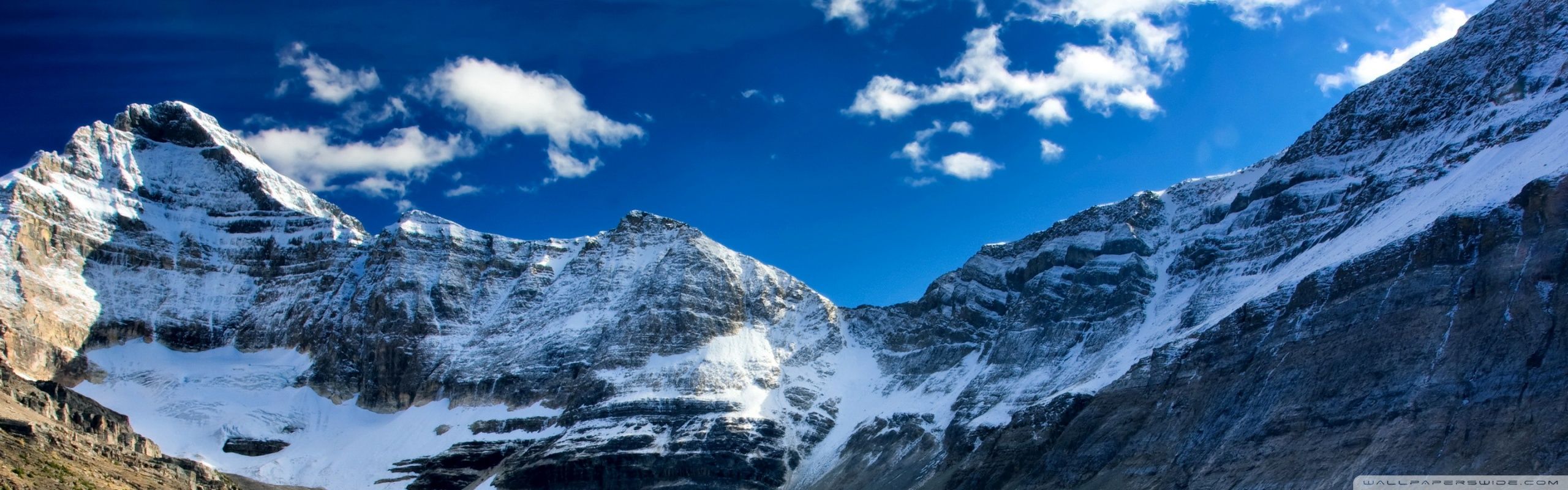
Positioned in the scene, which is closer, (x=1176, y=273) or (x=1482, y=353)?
(x=1482, y=353)

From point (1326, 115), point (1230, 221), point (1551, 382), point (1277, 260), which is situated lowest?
point (1551, 382)

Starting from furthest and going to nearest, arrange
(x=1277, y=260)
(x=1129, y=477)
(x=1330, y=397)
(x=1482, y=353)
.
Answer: (x=1277, y=260), (x=1129, y=477), (x=1330, y=397), (x=1482, y=353)

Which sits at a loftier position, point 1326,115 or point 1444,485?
point 1326,115

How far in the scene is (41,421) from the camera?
101875 mm

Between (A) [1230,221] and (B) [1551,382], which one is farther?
(A) [1230,221]

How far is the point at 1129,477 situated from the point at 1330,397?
2169 cm

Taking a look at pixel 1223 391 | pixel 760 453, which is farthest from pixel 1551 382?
pixel 760 453

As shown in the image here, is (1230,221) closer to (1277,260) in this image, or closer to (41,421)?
(1277,260)

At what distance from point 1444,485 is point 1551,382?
39.3 ft

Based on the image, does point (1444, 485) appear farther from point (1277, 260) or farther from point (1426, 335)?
point (1277, 260)

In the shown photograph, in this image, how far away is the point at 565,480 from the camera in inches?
7470

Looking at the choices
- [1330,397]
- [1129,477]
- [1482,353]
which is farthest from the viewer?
[1129,477]

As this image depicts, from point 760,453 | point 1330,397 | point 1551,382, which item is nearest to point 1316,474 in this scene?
point 1330,397

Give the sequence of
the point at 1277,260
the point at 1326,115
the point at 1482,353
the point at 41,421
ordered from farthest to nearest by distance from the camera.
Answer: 1. the point at 1326,115
2. the point at 1277,260
3. the point at 1482,353
4. the point at 41,421
